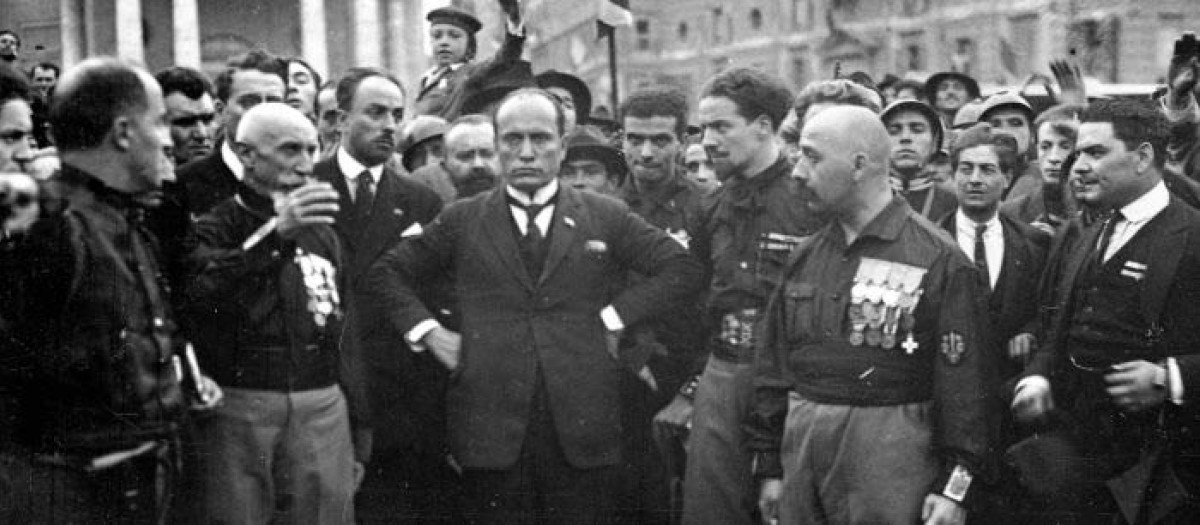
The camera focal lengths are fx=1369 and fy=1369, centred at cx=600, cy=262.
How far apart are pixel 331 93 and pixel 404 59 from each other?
3729cm

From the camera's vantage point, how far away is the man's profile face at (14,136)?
5188 mm

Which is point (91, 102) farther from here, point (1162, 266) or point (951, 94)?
point (951, 94)

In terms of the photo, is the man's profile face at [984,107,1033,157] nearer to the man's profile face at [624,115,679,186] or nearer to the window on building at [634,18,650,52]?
the man's profile face at [624,115,679,186]

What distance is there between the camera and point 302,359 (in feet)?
18.6

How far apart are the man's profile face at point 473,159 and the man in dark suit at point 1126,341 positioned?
316 cm

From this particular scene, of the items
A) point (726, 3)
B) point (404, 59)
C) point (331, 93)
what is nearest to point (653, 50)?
point (726, 3)

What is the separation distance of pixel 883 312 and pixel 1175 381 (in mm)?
1172

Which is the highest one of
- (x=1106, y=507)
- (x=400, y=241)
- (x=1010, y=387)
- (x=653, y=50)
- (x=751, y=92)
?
(x=653, y=50)

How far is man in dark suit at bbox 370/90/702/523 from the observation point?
6.09m

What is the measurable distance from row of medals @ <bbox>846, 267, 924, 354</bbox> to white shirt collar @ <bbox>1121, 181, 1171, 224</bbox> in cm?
104

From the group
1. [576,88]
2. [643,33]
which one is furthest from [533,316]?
[643,33]

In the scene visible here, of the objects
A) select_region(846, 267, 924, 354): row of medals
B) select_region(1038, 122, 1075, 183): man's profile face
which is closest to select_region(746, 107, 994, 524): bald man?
select_region(846, 267, 924, 354): row of medals

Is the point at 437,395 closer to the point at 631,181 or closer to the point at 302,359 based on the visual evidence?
the point at 302,359

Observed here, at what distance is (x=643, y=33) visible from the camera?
41.3 m
